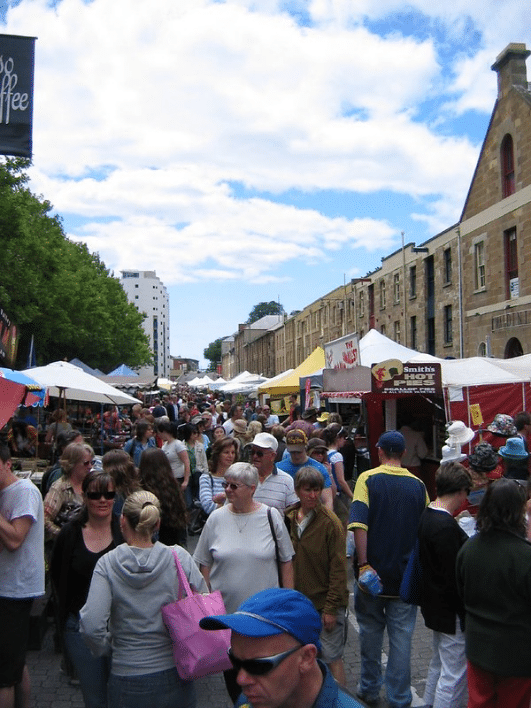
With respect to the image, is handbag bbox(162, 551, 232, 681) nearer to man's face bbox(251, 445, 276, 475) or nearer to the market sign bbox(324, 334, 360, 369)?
man's face bbox(251, 445, 276, 475)

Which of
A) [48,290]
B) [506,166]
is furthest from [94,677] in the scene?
[48,290]

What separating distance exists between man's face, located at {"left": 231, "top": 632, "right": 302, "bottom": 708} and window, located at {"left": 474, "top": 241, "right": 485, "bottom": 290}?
2658 centimetres

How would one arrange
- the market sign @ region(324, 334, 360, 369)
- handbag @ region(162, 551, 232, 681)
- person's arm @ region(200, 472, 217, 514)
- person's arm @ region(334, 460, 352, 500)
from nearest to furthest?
handbag @ region(162, 551, 232, 681) < person's arm @ region(200, 472, 217, 514) < person's arm @ region(334, 460, 352, 500) < the market sign @ region(324, 334, 360, 369)

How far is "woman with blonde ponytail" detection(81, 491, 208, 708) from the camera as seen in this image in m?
3.25

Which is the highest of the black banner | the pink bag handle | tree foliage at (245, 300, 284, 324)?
tree foliage at (245, 300, 284, 324)

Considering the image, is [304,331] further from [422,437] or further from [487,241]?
[422,437]

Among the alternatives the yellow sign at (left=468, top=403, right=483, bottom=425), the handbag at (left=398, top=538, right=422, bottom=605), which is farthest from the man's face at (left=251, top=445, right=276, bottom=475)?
the yellow sign at (left=468, top=403, right=483, bottom=425)

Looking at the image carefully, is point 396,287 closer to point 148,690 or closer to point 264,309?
point 148,690

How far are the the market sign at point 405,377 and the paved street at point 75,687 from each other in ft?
17.7

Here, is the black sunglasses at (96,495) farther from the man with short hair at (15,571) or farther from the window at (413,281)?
the window at (413,281)

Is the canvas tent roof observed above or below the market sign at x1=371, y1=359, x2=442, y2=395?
above

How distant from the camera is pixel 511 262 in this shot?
2495 cm

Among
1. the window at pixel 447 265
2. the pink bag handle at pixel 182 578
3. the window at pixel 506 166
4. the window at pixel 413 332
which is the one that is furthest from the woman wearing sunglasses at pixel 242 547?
the window at pixel 413 332

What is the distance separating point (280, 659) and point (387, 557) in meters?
3.09
